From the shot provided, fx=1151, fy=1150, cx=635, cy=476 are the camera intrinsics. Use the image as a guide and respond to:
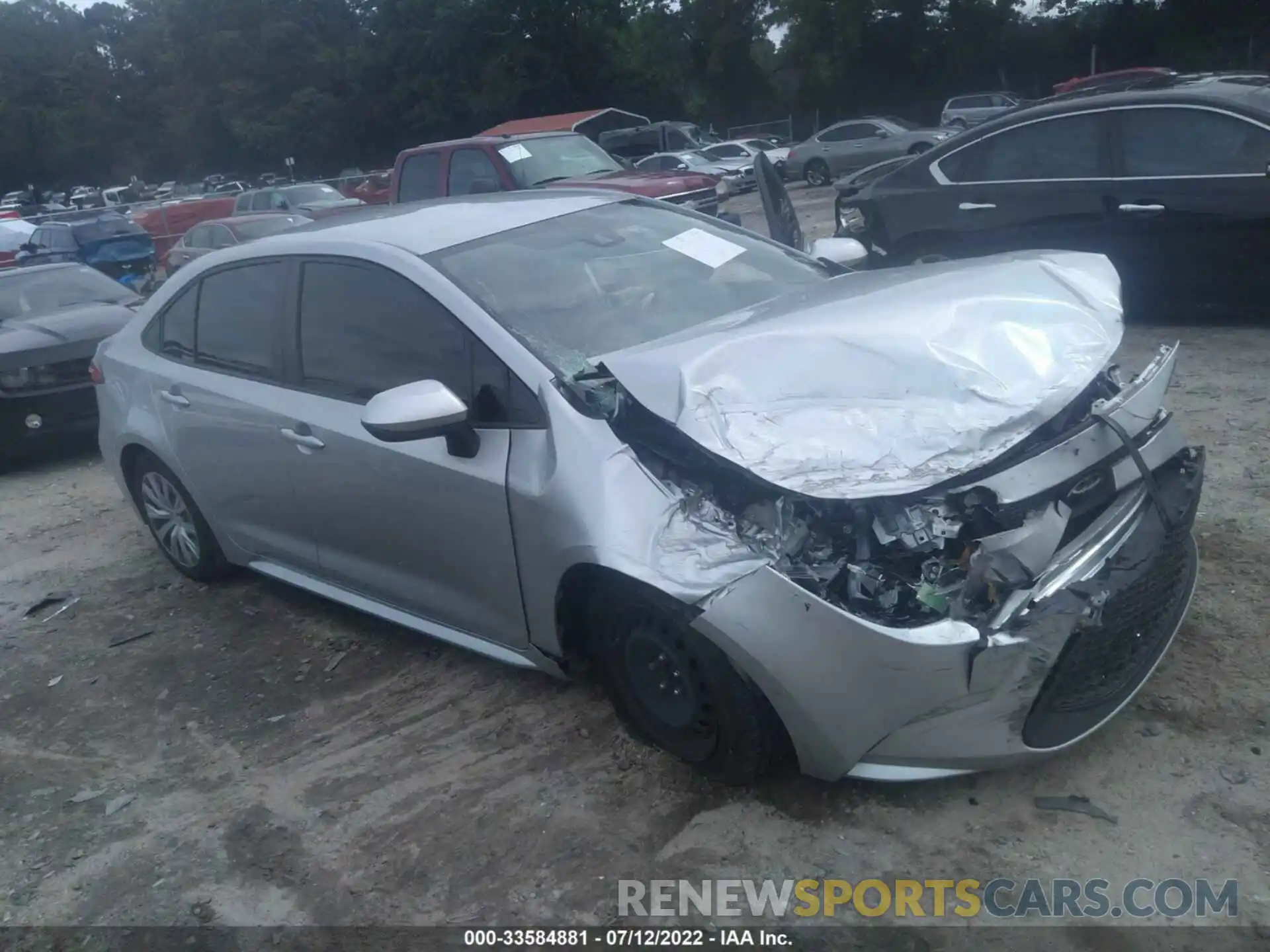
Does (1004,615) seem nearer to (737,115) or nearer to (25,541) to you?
(25,541)

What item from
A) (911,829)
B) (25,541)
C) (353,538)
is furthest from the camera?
(25,541)

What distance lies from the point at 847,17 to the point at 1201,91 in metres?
39.4

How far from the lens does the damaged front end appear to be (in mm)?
2863

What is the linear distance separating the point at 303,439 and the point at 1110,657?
9.30ft

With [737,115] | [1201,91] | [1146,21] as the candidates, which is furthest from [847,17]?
[1201,91]

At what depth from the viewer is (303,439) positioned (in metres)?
4.26

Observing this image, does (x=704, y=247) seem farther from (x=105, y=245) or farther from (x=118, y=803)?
(x=105, y=245)

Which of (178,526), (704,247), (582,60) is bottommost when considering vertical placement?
(178,526)

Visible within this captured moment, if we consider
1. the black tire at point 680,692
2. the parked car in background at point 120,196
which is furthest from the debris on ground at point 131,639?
the parked car in background at point 120,196

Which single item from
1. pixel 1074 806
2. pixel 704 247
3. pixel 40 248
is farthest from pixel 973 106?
pixel 1074 806

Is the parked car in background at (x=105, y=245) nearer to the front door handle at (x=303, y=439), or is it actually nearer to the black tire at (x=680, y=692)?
the front door handle at (x=303, y=439)

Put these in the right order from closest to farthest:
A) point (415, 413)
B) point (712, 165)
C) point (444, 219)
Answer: point (415, 413) → point (444, 219) → point (712, 165)

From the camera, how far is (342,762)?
3.88 m

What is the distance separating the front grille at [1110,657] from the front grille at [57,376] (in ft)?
25.0
